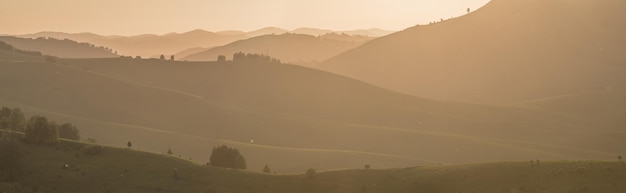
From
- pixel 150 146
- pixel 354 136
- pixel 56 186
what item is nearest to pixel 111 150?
pixel 56 186

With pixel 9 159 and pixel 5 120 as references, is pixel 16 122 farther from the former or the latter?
pixel 9 159

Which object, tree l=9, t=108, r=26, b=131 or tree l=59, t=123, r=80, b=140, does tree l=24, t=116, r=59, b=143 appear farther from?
tree l=59, t=123, r=80, b=140

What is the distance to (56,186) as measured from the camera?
61.2 metres

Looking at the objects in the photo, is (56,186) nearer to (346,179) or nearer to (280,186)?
(280,186)

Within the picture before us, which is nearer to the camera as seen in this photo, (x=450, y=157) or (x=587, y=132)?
(x=450, y=157)

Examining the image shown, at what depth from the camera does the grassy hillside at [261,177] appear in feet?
187

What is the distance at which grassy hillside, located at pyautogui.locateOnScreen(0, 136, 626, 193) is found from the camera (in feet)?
187

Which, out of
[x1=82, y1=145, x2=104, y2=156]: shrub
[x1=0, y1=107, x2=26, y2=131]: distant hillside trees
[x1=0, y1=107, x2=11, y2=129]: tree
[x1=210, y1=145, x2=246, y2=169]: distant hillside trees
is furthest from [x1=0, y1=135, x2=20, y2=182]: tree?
[x1=0, y1=107, x2=11, y2=129]: tree

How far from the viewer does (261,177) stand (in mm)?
68375

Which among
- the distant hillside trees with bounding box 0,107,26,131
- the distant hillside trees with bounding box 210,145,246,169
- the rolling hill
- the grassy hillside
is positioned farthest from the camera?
the rolling hill

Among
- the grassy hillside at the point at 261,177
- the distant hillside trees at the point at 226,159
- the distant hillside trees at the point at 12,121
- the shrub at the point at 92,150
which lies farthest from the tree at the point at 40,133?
the distant hillside trees at the point at 226,159

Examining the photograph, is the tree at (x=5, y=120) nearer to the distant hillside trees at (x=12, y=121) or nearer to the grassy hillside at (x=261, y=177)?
the distant hillside trees at (x=12, y=121)

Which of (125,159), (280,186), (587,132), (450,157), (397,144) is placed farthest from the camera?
(587,132)

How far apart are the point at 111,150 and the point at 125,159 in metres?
3.59
